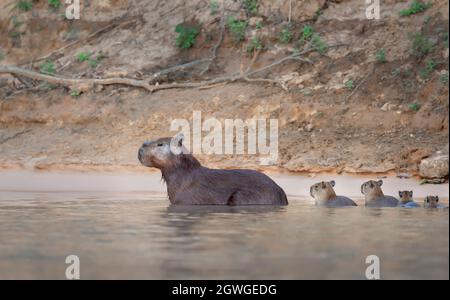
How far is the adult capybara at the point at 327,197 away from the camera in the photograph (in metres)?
12.0

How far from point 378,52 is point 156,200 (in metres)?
6.45

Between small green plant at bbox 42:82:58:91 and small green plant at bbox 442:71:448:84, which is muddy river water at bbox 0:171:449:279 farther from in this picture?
small green plant at bbox 42:82:58:91

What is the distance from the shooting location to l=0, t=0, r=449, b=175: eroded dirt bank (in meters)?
15.5

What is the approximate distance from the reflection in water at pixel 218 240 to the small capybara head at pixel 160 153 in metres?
0.57

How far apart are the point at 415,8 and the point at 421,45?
1304mm

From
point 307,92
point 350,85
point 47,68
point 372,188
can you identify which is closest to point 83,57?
point 47,68

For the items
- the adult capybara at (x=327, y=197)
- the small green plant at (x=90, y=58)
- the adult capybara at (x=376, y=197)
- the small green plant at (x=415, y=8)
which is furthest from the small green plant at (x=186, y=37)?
the adult capybara at (x=376, y=197)

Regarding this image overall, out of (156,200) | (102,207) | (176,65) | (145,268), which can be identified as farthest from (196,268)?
(176,65)

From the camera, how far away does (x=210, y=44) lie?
19594 mm

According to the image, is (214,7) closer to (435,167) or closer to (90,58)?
(90,58)

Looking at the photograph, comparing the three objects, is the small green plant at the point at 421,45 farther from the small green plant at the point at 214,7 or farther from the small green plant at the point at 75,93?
the small green plant at the point at 75,93

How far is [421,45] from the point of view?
17125 millimetres

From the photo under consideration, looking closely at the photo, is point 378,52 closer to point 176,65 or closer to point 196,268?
point 176,65

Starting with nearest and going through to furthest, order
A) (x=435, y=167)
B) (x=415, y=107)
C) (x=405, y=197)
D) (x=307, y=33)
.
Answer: (x=405, y=197) → (x=435, y=167) → (x=415, y=107) → (x=307, y=33)
